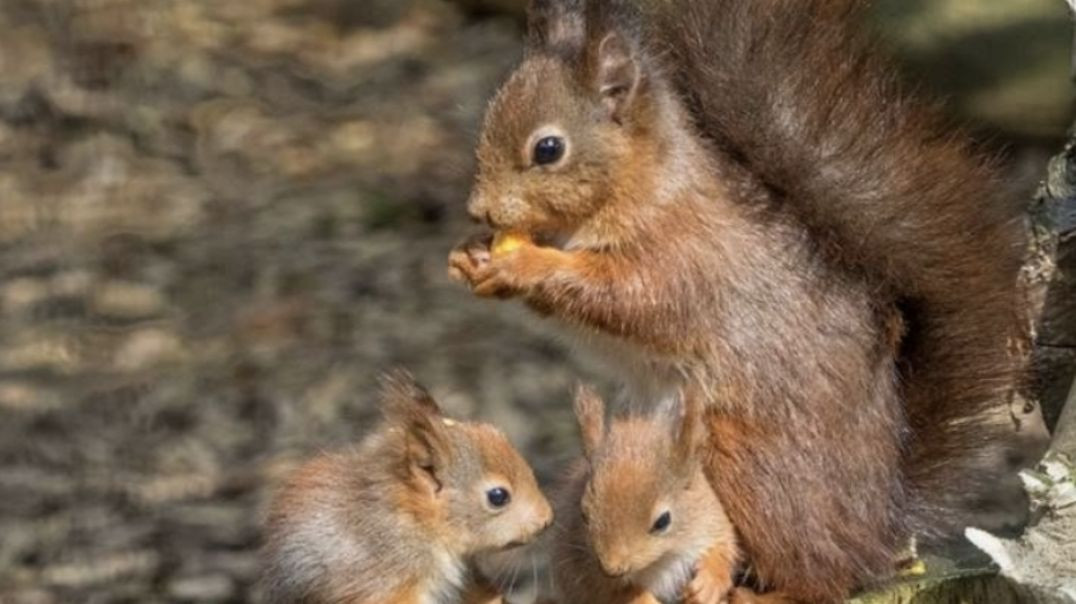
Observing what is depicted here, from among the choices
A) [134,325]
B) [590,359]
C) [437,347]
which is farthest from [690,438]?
[134,325]

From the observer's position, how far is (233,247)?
522 cm

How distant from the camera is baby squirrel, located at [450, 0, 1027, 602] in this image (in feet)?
6.79

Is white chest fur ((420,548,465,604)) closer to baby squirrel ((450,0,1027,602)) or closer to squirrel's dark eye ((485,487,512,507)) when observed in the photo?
squirrel's dark eye ((485,487,512,507))

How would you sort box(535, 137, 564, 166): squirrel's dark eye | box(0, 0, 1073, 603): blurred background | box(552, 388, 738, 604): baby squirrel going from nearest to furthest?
1. box(552, 388, 738, 604): baby squirrel
2. box(535, 137, 564, 166): squirrel's dark eye
3. box(0, 0, 1073, 603): blurred background

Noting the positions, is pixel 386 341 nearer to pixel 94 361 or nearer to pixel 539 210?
pixel 94 361

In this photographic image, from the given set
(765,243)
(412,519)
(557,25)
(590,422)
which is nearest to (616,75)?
(557,25)

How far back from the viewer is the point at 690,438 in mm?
1986

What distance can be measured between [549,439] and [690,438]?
2.43m

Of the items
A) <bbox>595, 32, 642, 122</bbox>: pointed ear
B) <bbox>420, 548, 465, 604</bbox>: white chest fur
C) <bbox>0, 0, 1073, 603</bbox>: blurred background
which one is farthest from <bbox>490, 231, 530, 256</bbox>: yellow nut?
<bbox>0, 0, 1073, 603</bbox>: blurred background

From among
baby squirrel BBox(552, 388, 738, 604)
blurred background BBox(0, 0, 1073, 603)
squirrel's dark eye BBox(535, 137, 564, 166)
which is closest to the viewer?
baby squirrel BBox(552, 388, 738, 604)

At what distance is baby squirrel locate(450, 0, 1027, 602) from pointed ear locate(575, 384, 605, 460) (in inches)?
3.8

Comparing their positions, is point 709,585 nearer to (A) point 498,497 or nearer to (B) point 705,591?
(B) point 705,591

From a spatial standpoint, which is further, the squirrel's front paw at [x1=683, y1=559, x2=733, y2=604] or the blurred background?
the blurred background

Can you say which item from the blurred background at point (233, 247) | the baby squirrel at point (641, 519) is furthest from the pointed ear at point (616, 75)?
the blurred background at point (233, 247)
